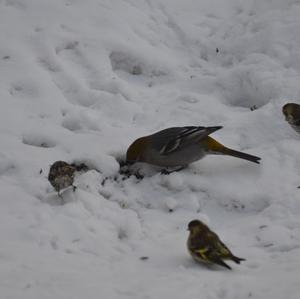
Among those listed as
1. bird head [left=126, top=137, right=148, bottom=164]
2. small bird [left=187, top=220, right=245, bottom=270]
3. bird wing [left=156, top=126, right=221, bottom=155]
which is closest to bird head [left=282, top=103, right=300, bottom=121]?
bird wing [left=156, top=126, right=221, bottom=155]

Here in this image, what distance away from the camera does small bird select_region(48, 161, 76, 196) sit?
6.14 m

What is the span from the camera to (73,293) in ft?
14.8

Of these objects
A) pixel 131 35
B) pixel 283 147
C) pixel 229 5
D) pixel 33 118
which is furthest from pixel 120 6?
pixel 283 147

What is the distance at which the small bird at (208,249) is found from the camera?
513 cm

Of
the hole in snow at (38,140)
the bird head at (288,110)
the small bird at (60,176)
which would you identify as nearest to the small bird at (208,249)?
the small bird at (60,176)

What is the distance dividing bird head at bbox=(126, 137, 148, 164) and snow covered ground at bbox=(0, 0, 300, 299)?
0.21m

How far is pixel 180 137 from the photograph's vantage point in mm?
7273

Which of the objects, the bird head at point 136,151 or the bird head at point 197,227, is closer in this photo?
the bird head at point 197,227

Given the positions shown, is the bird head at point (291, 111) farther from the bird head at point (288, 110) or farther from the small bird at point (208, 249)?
the small bird at point (208, 249)

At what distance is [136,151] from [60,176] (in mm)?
1260

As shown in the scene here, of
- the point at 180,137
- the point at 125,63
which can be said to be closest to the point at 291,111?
the point at 180,137

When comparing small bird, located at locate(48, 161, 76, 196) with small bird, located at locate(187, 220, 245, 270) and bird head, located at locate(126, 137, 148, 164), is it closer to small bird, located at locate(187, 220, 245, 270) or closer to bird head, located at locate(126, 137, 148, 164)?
bird head, located at locate(126, 137, 148, 164)

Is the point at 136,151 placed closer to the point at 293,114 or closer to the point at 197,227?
the point at 197,227

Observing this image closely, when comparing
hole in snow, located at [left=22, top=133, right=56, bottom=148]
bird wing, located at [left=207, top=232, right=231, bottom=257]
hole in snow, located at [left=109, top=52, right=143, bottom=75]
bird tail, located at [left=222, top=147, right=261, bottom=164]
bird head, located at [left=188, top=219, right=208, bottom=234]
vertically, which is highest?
bird wing, located at [left=207, top=232, right=231, bottom=257]
